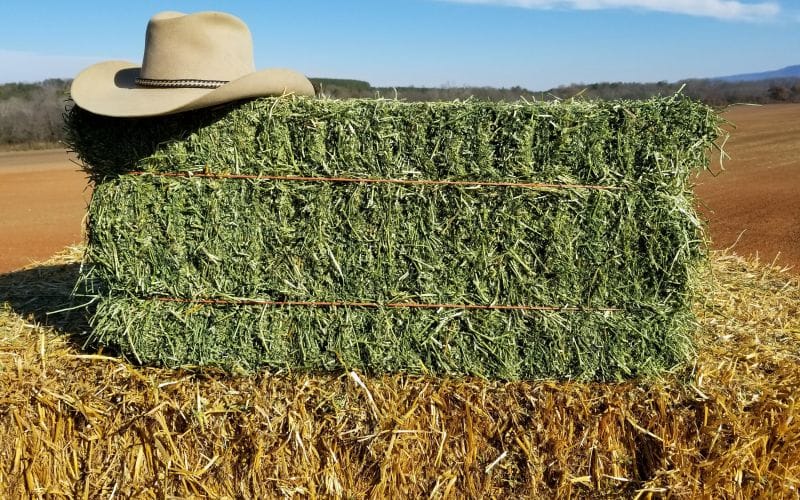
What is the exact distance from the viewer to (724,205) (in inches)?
468

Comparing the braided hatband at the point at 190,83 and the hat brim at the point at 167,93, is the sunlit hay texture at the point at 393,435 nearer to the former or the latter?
the hat brim at the point at 167,93

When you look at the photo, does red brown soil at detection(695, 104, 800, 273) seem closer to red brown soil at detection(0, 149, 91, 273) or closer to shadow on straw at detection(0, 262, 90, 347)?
shadow on straw at detection(0, 262, 90, 347)

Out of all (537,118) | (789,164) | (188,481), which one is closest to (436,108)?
(537,118)

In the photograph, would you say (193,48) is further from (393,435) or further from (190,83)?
(393,435)

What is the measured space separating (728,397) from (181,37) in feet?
12.5

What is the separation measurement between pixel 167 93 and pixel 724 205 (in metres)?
11.1

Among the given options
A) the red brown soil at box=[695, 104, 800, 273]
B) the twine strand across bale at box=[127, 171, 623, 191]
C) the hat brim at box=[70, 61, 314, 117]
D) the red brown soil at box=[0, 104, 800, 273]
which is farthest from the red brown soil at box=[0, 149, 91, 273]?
the red brown soil at box=[695, 104, 800, 273]

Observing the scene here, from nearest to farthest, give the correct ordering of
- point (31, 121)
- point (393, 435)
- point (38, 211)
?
point (393, 435) < point (38, 211) < point (31, 121)

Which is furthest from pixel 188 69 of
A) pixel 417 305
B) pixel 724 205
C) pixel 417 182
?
pixel 724 205

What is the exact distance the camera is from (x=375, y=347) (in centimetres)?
371

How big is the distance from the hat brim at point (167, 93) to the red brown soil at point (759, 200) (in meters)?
2.60

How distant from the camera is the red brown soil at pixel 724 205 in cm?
912

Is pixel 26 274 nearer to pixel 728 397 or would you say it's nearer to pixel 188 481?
pixel 188 481

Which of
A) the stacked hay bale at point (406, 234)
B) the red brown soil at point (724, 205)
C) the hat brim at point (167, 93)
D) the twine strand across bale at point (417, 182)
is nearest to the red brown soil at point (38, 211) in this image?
the red brown soil at point (724, 205)
